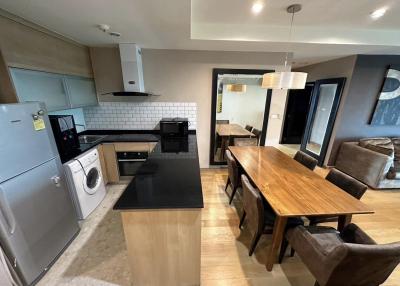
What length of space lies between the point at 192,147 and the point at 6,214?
195cm

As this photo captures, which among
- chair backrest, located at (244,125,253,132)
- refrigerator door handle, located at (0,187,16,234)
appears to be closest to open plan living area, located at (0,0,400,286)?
refrigerator door handle, located at (0,187,16,234)

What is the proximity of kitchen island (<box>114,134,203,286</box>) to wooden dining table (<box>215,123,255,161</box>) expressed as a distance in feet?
7.20

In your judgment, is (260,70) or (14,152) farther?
(260,70)

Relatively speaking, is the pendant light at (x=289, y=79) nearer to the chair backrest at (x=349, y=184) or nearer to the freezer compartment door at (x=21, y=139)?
the chair backrest at (x=349, y=184)

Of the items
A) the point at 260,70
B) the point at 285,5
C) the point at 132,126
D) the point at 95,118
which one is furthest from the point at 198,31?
the point at 95,118

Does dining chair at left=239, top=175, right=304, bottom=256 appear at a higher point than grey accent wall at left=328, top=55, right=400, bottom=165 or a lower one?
lower

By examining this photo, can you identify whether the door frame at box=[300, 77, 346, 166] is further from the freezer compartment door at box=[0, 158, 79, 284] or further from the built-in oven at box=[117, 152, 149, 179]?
the freezer compartment door at box=[0, 158, 79, 284]

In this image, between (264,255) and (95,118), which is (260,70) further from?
(95,118)

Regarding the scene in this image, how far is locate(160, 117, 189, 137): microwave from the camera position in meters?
3.00

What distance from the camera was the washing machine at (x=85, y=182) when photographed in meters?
2.02

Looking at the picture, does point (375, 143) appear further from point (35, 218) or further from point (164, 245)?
point (35, 218)

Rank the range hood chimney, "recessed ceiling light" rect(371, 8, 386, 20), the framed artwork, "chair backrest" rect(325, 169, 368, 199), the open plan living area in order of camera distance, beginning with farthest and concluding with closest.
→ the framed artwork
the range hood chimney
"recessed ceiling light" rect(371, 8, 386, 20)
"chair backrest" rect(325, 169, 368, 199)
the open plan living area

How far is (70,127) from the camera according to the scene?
6.97ft

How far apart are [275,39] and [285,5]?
0.60 meters
